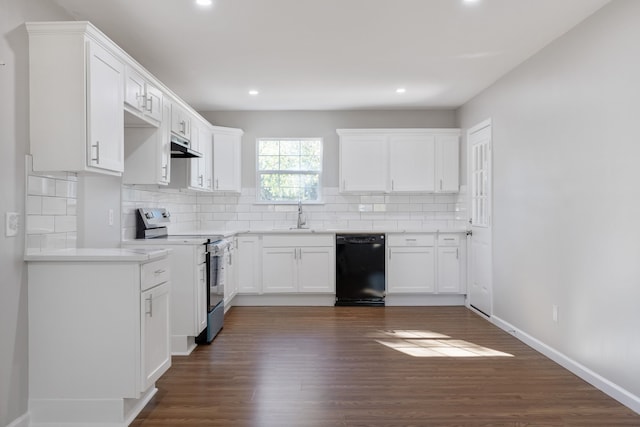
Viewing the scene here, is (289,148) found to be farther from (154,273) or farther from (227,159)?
(154,273)

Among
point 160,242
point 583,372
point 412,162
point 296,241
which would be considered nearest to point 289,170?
point 296,241

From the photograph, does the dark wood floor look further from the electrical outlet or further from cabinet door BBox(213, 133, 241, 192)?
cabinet door BBox(213, 133, 241, 192)

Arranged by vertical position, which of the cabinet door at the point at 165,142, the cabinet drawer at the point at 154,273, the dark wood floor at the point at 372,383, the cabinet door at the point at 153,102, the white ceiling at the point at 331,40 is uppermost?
the white ceiling at the point at 331,40

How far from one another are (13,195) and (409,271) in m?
4.18

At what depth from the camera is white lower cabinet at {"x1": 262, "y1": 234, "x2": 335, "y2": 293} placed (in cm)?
527

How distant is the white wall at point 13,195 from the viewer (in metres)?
2.17

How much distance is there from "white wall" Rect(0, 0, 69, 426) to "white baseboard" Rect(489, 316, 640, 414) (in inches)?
136

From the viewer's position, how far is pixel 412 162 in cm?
562

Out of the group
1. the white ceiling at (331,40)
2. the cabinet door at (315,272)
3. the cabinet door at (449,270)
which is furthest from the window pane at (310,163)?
the cabinet door at (449,270)

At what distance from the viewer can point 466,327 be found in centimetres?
435

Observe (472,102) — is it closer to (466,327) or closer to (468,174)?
(468,174)

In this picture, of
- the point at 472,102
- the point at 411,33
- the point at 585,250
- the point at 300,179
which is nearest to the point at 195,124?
the point at 300,179

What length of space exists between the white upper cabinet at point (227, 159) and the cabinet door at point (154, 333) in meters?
2.84

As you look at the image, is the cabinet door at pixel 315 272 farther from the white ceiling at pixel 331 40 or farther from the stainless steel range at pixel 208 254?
the white ceiling at pixel 331 40
